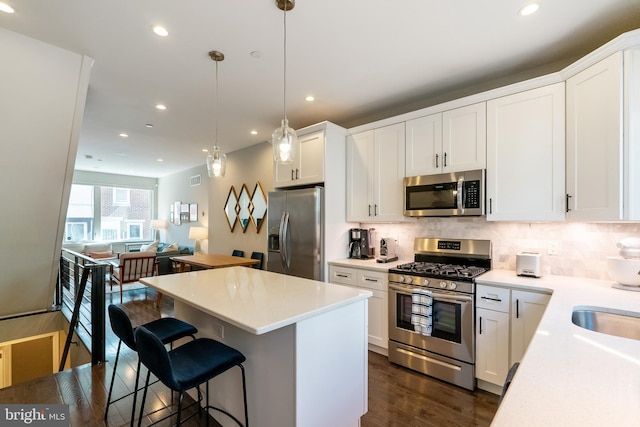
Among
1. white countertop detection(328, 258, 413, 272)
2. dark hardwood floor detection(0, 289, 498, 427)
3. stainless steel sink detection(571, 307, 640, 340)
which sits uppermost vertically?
white countertop detection(328, 258, 413, 272)

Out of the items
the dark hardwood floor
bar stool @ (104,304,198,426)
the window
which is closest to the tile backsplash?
the dark hardwood floor

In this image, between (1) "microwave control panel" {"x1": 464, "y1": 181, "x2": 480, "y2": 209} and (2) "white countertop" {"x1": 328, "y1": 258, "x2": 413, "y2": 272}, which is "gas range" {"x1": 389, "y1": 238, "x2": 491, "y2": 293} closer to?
(2) "white countertop" {"x1": 328, "y1": 258, "x2": 413, "y2": 272}

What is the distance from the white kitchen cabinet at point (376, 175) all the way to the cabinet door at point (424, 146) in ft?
0.27

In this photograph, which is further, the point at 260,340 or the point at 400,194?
the point at 400,194

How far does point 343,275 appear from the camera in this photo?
330 centimetres

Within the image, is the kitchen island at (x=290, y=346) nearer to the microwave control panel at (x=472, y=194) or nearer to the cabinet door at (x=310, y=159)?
the microwave control panel at (x=472, y=194)

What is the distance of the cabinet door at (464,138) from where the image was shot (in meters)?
2.63

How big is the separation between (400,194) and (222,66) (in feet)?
7.07

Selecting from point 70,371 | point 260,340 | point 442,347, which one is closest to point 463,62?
point 442,347

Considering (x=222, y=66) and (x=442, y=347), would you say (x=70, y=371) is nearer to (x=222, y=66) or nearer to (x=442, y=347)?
(x=222, y=66)

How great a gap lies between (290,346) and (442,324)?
5.38 ft

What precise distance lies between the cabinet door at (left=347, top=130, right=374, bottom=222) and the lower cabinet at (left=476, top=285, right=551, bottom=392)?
1498 mm

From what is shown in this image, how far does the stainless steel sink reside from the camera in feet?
5.17

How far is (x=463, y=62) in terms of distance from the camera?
2510mm
